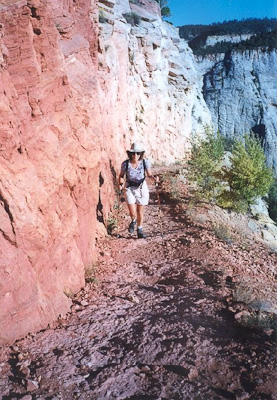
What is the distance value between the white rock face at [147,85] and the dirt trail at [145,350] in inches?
375

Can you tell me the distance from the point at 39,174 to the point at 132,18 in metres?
22.1

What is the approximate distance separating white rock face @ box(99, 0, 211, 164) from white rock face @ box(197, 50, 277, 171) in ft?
58.4

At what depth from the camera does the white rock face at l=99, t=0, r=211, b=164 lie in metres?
15.1

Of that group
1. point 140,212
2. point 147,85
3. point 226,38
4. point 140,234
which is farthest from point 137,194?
point 226,38

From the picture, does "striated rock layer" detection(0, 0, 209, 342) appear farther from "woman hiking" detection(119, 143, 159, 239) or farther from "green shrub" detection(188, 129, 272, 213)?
"green shrub" detection(188, 129, 272, 213)

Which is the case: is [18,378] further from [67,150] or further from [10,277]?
[67,150]

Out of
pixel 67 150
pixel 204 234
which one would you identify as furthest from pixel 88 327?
pixel 204 234

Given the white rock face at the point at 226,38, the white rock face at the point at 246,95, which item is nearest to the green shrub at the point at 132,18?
the white rock face at the point at 246,95

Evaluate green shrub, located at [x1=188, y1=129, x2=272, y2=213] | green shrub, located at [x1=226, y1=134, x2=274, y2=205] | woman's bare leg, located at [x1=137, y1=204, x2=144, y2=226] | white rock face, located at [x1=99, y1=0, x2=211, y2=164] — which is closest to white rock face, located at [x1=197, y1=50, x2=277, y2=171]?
white rock face, located at [x1=99, y1=0, x2=211, y2=164]

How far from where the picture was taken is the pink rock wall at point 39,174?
3646 mm

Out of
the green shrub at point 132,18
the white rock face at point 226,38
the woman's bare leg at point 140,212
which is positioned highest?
the white rock face at point 226,38

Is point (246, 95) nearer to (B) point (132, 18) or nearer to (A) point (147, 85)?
(A) point (147, 85)

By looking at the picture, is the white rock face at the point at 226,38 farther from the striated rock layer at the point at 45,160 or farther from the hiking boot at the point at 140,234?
the hiking boot at the point at 140,234

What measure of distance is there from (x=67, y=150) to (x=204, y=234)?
4.44m
